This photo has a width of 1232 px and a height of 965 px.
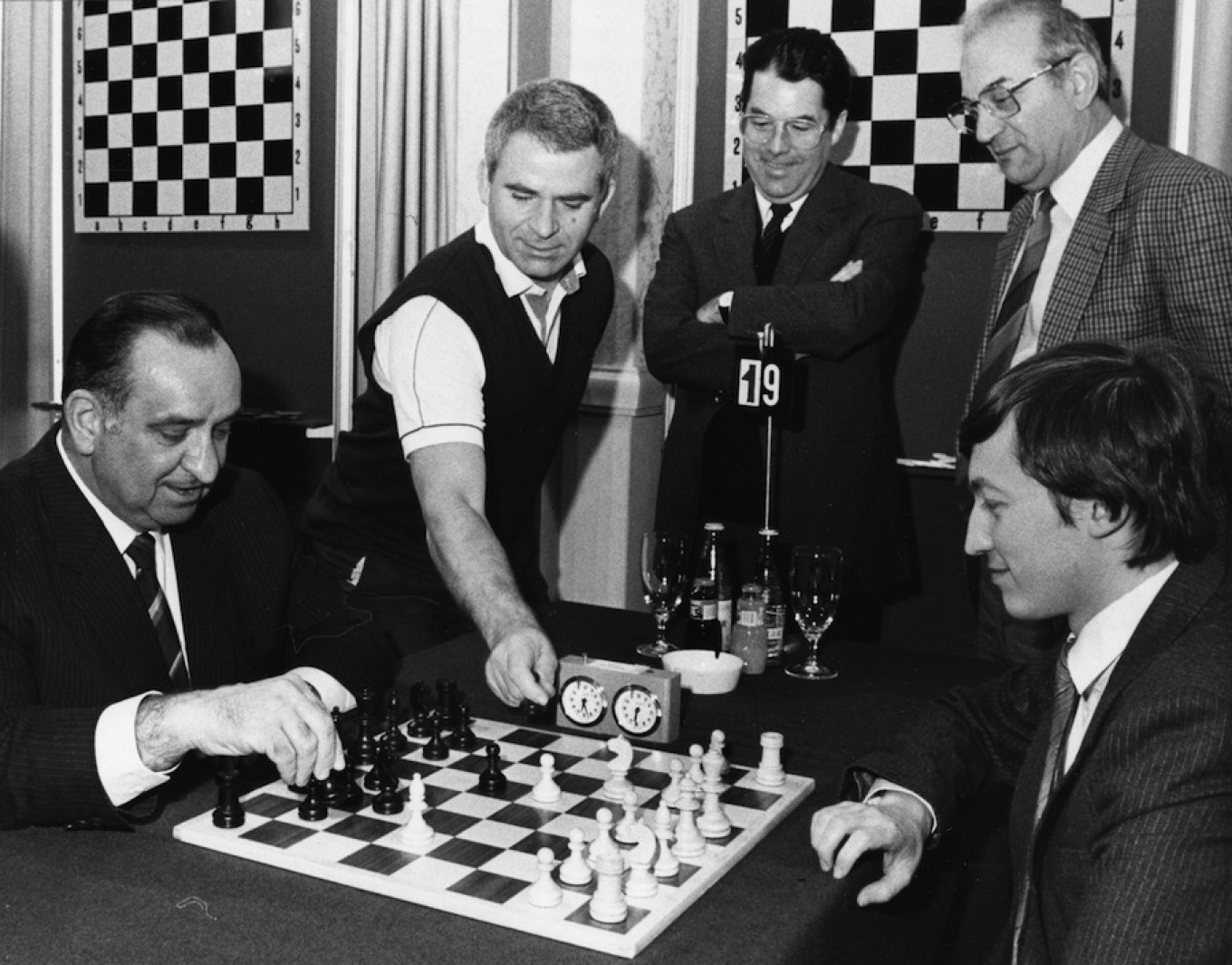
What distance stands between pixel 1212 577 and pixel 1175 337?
4.26 feet

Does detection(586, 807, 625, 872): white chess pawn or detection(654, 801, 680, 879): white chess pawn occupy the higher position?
detection(586, 807, 625, 872): white chess pawn

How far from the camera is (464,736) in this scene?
6.05 feet

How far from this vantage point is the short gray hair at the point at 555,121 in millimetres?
2496

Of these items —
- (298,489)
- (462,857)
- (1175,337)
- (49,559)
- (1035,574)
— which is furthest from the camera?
(298,489)

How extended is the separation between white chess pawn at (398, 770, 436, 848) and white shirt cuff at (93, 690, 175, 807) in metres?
0.28

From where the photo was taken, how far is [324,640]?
210cm

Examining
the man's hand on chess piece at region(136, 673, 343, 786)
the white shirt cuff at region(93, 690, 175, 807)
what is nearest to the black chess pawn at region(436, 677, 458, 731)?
the man's hand on chess piece at region(136, 673, 343, 786)

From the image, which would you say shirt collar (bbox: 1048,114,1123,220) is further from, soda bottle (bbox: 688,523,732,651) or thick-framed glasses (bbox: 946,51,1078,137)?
soda bottle (bbox: 688,523,732,651)

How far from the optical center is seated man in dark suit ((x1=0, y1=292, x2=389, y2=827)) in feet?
5.03

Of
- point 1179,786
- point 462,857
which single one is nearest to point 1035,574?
point 1179,786

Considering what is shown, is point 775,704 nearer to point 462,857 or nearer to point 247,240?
point 462,857

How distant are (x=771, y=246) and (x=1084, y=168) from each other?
849 millimetres

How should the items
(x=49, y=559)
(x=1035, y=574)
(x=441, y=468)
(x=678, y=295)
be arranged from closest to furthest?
(x=1035, y=574)
(x=49, y=559)
(x=441, y=468)
(x=678, y=295)

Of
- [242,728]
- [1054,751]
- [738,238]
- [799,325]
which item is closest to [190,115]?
[738,238]
